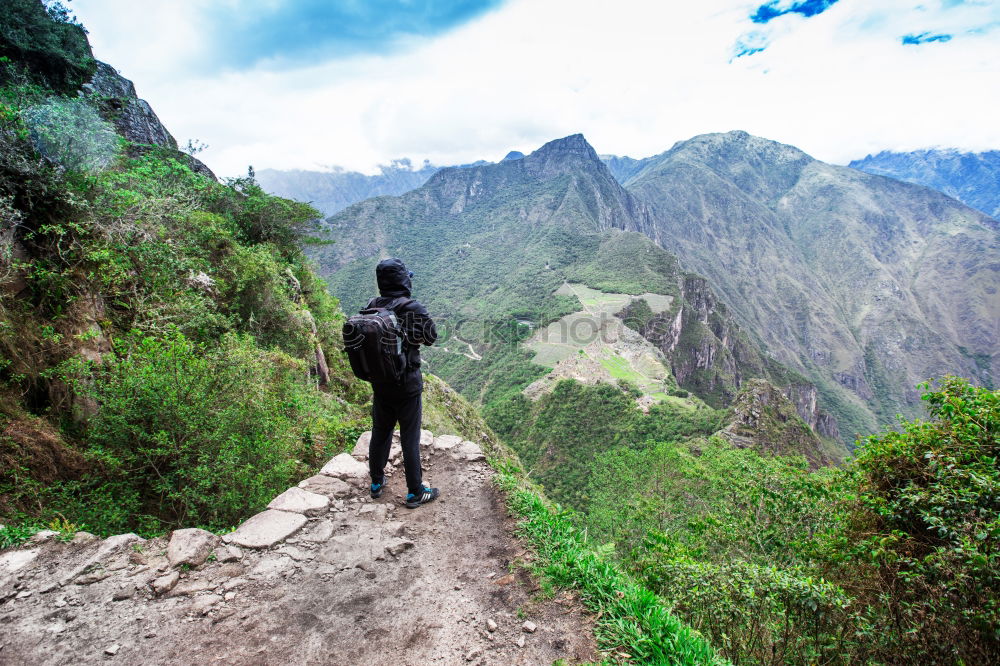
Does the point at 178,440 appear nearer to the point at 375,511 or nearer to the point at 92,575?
the point at 92,575

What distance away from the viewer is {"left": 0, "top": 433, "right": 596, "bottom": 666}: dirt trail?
100 inches

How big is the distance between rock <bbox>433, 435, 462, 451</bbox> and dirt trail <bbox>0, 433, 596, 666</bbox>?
2012 millimetres

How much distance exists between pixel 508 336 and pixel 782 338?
162297mm

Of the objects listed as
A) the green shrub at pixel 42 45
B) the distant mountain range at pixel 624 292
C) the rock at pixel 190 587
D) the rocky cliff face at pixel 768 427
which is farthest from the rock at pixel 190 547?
the distant mountain range at pixel 624 292

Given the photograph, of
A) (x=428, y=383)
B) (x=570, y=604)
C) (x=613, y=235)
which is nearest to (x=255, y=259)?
(x=428, y=383)

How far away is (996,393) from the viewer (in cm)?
354

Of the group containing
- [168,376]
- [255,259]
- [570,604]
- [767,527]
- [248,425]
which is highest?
[255,259]

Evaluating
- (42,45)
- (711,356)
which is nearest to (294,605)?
(42,45)

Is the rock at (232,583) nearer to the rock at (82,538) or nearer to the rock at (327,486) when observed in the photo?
the rock at (82,538)

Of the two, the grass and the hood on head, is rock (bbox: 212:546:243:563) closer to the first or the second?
the grass

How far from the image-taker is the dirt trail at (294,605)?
2.55 metres

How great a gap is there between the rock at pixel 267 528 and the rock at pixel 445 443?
2197 mm

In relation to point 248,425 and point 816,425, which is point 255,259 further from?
point 816,425

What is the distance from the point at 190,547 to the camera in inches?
129
